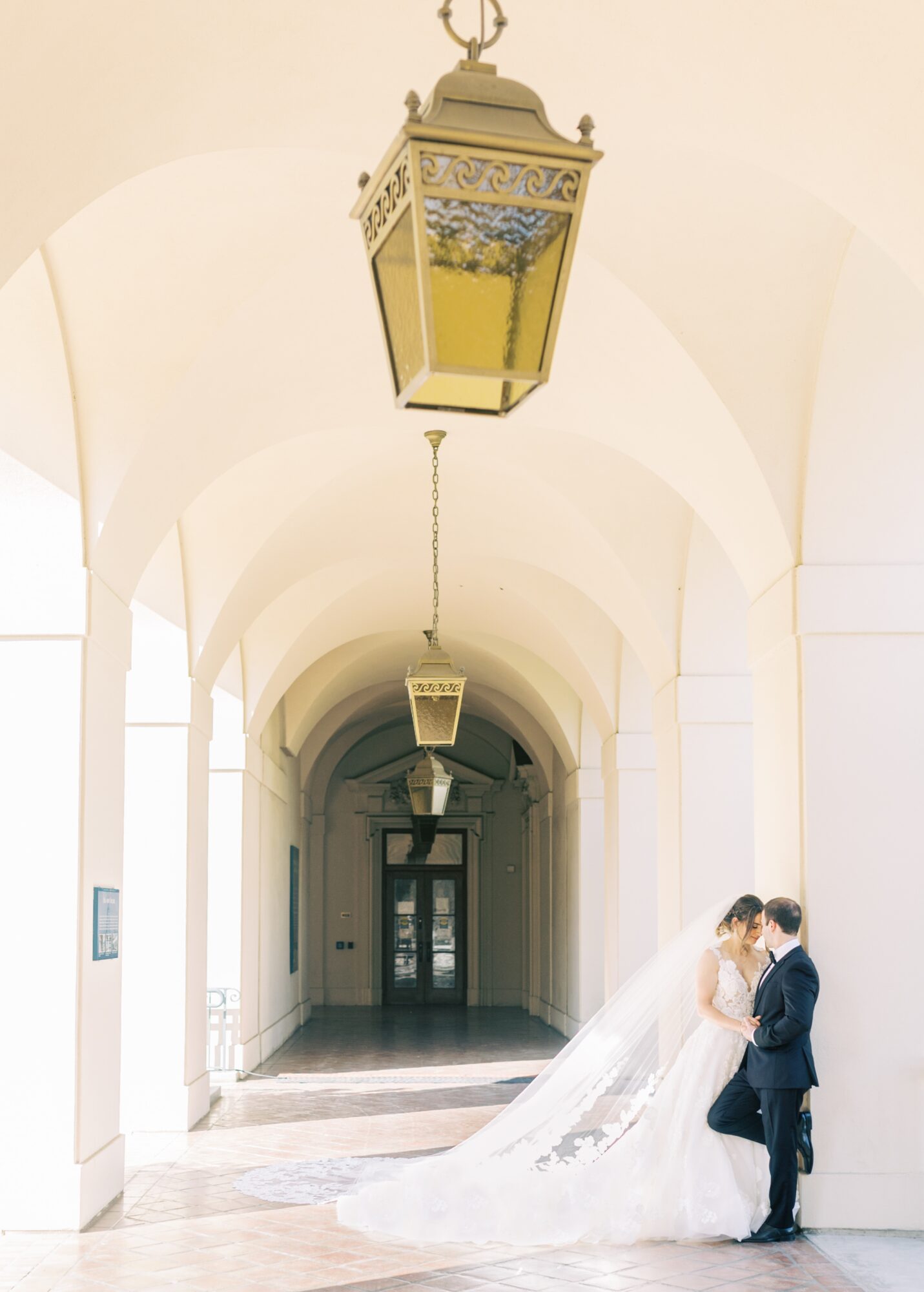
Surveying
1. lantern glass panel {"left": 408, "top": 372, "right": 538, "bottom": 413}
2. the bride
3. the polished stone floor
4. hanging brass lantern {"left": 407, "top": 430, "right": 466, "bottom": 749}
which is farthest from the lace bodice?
lantern glass panel {"left": 408, "top": 372, "right": 538, "bottom": 413}

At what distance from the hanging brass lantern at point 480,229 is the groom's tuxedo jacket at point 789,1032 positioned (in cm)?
421

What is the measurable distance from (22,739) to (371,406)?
3023 mm

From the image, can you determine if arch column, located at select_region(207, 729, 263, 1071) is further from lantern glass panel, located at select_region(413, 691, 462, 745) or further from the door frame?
the door frame

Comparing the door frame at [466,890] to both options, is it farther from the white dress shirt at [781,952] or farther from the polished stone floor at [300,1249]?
the white dress shirt at [781,952]

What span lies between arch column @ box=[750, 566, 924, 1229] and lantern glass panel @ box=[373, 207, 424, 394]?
14.1ft

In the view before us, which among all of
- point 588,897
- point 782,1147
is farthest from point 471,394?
point 588,897

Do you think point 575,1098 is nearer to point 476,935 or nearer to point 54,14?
point 54,14

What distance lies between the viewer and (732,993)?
689 cm

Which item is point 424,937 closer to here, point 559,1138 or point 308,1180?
point 308,1180

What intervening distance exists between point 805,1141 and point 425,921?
1932 cm

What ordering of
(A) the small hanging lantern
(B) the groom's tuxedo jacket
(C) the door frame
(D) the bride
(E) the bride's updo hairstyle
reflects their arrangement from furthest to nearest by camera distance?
(C) the door frame → (A) the small hanging lantern → (E) the bride's updo hairstyle → (D) the bride → (B) the groom's tuxedo jacket

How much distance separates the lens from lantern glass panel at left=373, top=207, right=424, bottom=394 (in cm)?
295

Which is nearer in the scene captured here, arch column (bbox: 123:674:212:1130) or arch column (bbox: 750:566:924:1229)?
arch column (bbox: 750:566:924:1229)

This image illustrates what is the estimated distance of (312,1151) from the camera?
912 centimetres
